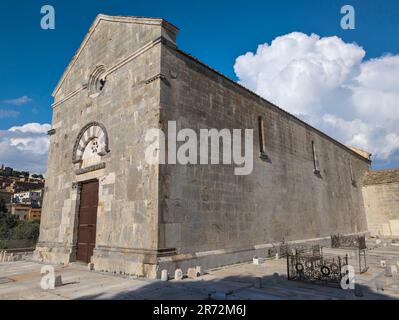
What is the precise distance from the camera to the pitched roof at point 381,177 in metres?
24.9

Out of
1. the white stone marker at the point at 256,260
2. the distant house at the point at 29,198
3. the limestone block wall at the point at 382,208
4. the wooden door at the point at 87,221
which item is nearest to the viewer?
the white stone marker at the point at 256,260

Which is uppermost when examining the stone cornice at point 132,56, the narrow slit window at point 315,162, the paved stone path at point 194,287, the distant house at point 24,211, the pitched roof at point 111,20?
the pitched roof at point 111,20

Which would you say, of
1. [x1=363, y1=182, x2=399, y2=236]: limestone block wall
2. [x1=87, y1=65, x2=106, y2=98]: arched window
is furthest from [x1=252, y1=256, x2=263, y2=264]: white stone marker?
[x1=363, y1=182, x2=399, y2=236]: limestone block wall

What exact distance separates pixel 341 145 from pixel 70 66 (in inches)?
797

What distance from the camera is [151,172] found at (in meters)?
8.62

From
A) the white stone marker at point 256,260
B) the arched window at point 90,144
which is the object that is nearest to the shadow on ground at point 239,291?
the white stone marker at point 256,260

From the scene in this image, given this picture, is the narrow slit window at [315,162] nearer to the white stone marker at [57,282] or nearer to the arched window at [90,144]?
the arched window at [90,144]

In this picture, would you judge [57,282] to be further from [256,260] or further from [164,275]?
[256,260]

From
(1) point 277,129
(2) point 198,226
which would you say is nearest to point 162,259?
(2) point 198,226

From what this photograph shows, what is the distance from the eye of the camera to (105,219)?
9.95 m

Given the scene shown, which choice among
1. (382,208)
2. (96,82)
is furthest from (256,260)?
(382,208)

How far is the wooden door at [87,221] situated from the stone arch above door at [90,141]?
1240 mm

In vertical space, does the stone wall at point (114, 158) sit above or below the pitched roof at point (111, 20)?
below

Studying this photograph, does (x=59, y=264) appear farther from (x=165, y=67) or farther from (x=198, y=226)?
(x=165, y=67)
